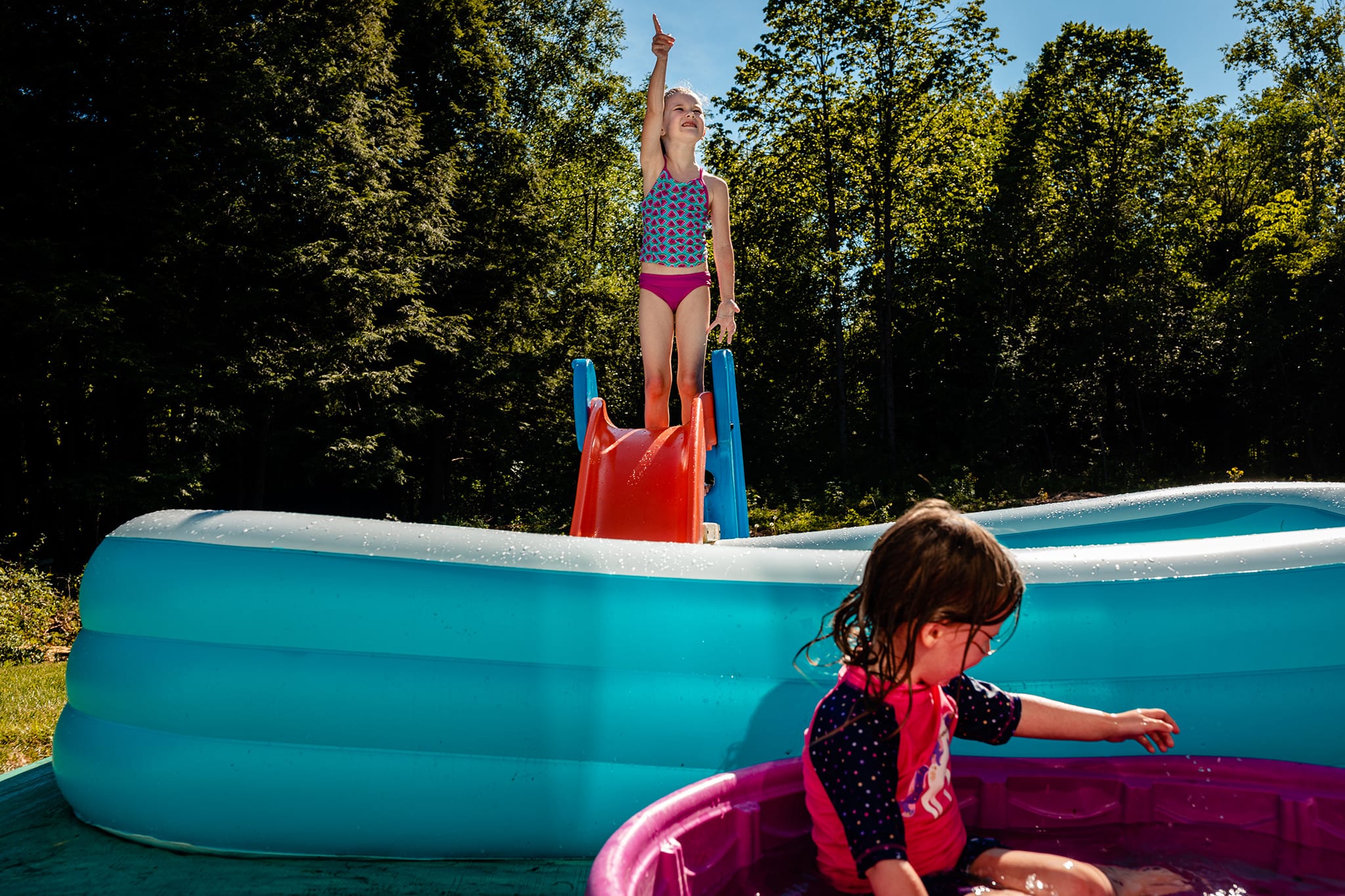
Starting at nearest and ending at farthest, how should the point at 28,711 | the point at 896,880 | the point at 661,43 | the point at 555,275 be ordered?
1. the point at 896,880
2. the point at 661,43
3. the point at 28,711
4. the point at 555,275

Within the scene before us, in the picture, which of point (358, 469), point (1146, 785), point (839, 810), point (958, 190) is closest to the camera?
point (839, 810)

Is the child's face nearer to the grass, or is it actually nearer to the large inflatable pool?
the large inflatable pool

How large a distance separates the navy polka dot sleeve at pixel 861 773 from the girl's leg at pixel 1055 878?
0.69 ft

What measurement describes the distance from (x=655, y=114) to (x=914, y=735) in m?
2.79

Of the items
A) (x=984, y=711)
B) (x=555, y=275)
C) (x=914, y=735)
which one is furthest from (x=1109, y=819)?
(x=555, y=275)

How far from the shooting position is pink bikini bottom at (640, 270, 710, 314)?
3773 millimetres

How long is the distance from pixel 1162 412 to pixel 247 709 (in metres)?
16.3

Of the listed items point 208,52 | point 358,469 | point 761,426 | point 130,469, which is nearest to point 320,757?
point 130,469

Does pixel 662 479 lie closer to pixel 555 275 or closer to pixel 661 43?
pixel 661 43

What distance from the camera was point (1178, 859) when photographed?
1605mm

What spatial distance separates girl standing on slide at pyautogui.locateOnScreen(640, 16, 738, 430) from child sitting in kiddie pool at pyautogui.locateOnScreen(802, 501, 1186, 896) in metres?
2.41

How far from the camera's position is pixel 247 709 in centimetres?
189

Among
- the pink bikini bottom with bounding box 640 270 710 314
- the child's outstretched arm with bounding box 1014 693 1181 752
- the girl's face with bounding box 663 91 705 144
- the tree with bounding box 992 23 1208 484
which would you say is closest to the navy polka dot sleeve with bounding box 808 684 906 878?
the child's outstretched arm with bounding box 1014 693 1181 752

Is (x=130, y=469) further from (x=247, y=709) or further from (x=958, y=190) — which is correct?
(x=958, y=190)
